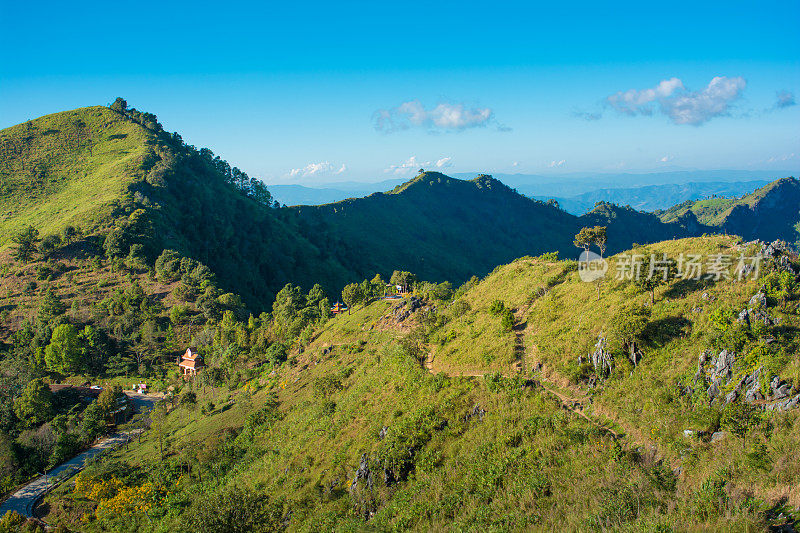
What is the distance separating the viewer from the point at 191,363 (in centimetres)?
6284

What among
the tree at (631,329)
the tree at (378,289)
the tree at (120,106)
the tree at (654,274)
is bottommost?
the tree at (378,289)

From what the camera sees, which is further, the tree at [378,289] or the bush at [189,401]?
the tree at [378,289]

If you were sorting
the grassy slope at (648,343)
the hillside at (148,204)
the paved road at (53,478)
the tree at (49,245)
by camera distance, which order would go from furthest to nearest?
1. the hillside at (148,204)
2. the tree at (49,245)
3. the paved road at (53,478)
4. the grassy slope at (648,343)

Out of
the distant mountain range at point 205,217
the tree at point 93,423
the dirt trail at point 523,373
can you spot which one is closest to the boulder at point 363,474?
the dirt trail at point 523,373

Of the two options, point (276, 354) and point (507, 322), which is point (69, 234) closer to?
point (276, 354)

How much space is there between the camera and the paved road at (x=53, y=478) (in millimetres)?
36844

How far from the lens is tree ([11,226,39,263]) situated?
80.9m

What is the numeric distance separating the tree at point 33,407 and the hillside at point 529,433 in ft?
70.7

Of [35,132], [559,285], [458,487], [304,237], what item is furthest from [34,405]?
[35,132]

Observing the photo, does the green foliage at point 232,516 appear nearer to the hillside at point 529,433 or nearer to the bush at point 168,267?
the hillside at point 529,433

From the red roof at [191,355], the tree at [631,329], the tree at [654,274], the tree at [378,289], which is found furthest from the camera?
the tree at [378,289]

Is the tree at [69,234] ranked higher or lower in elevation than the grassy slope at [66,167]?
lower

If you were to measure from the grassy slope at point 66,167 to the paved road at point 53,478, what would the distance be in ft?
194

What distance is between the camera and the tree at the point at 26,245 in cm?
8094
